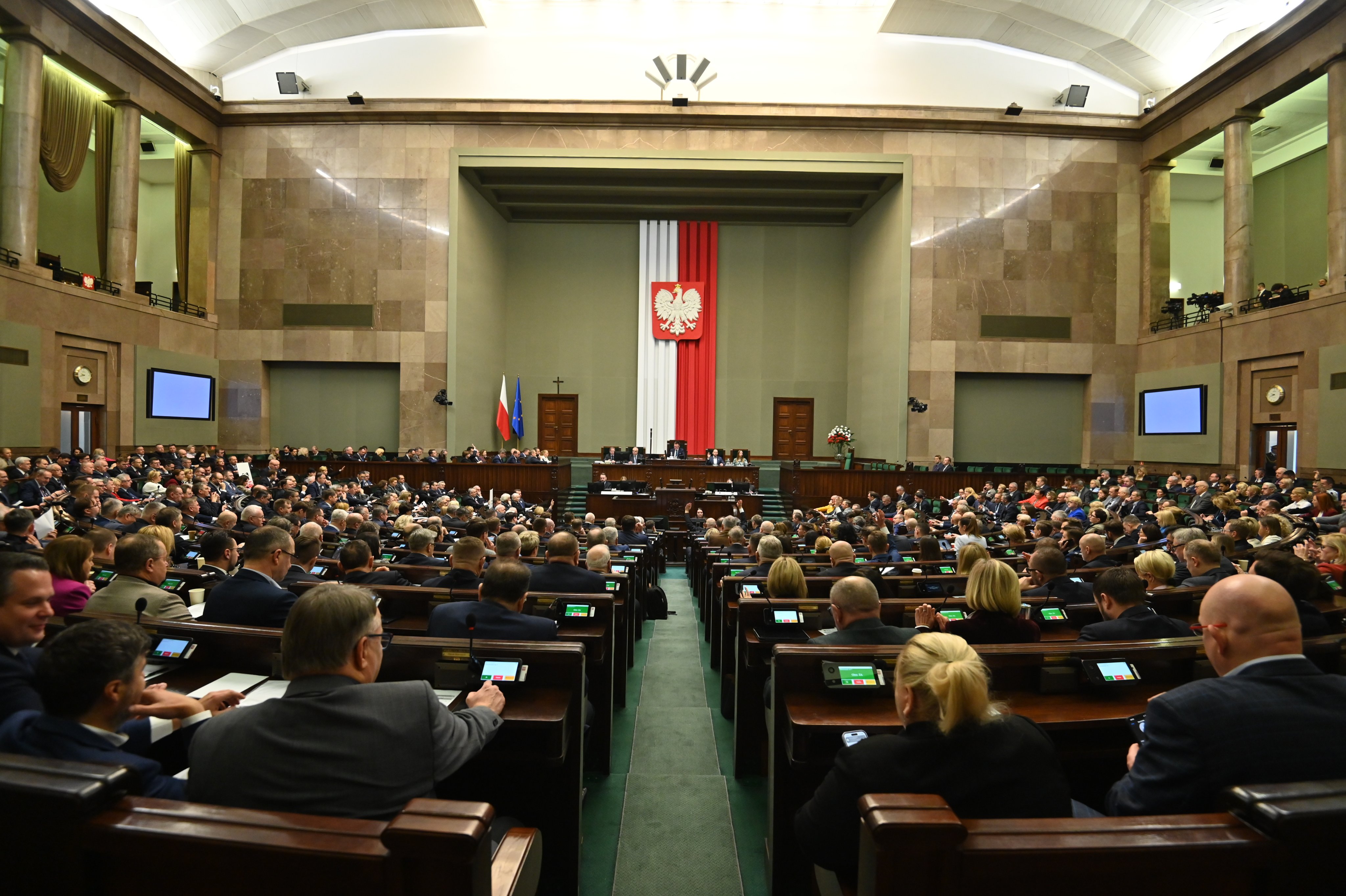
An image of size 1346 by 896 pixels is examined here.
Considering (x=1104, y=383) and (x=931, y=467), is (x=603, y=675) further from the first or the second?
(x=1104, y=383)

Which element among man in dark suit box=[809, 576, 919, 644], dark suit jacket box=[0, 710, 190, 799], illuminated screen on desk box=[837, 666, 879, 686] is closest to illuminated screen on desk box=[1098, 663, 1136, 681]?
man in dark suit box=[809, 576, 919, 644]

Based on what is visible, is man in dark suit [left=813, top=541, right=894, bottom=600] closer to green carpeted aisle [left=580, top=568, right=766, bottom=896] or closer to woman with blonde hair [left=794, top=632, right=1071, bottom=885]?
green carpeted aisle [left=580, top=568, right=766, bottom=896]

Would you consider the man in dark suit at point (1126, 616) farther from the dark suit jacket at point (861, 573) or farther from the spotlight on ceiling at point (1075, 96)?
the spotlight on ceiling at point (1075, 96)

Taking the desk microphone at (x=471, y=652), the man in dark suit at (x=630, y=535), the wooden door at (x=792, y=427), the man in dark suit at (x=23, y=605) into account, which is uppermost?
the wooden door at (x=792, y=427)

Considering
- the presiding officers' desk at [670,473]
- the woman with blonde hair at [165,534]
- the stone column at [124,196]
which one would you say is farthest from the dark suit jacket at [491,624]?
the stone column at [124,196]

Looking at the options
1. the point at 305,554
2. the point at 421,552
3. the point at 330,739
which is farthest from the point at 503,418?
the point at 330,739

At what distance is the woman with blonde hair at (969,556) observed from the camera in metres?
4.07

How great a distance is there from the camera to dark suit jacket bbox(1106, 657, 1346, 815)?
1.44m

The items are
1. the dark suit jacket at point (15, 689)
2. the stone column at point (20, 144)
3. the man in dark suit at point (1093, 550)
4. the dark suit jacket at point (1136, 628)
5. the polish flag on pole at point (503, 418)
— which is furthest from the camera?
the polish flag on pole at point (503, 418)

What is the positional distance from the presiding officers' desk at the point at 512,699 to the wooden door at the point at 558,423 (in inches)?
650

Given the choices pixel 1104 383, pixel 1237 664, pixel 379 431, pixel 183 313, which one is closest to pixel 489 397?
pixel 379 431

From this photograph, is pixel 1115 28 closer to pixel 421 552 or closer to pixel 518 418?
pixel 518 418

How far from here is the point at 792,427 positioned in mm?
19172

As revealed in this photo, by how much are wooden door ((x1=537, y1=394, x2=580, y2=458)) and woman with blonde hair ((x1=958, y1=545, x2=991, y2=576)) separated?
1523 cm
